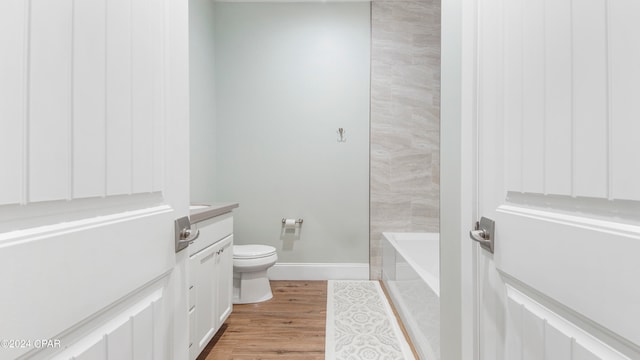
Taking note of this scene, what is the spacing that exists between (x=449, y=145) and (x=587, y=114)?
518 millimetres

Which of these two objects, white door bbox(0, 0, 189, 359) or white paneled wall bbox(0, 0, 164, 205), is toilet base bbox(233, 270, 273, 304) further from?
white paneled wall bbox(0, 0, 164, 205)

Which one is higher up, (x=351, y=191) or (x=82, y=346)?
(x=351, y=191)

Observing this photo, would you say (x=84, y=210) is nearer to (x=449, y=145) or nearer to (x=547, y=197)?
(x=547, y=197)

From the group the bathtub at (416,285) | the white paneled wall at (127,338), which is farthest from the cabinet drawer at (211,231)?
the bathtub at (416,285)

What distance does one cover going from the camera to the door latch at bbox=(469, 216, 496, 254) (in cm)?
76

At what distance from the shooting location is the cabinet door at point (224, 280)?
196 cm

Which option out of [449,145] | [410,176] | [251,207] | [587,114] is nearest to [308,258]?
[251,207]

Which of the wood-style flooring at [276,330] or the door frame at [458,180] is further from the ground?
the door frame at [458,180]

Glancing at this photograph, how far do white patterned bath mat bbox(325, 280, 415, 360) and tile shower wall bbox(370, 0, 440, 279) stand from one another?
509mm

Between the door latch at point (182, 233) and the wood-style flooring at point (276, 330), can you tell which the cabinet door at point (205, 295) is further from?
the door latch at point (182, 233)

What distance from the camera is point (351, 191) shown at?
3078 millimetres

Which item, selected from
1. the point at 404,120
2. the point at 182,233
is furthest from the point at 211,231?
the point at 404,120

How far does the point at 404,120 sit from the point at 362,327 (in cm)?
197

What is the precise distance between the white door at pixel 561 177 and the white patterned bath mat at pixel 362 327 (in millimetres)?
1152
